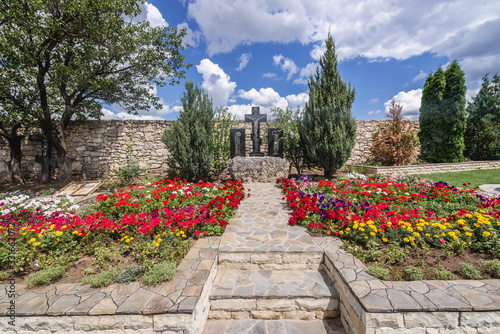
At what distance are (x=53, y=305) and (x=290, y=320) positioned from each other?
2.51 metres

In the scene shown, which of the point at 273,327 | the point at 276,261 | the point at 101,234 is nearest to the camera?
the point at 273,327

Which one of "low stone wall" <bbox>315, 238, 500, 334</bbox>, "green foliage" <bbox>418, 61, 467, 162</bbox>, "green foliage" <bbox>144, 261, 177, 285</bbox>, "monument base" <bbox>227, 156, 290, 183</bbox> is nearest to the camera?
"low stone wall" <bbox>315, 238, 500, 334</bbox>

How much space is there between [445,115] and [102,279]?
46.8 feet

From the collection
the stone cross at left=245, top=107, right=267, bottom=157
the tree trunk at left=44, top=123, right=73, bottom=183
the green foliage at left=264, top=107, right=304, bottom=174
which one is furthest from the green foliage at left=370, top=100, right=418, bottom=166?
the tree trunk at left=44, top=123, right=73, bottom=183

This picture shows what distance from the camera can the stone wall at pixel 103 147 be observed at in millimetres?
8195

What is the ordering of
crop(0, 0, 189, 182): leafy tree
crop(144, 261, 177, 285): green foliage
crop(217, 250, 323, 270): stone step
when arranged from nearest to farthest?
crop(144, 261, 177, 285): green foliage
crop(217, 250, 323, 270): stone step
crop(0, 0, 189, 182): leafy tree

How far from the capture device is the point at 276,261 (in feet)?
9.36

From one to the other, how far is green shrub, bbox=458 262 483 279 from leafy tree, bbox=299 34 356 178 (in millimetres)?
5231

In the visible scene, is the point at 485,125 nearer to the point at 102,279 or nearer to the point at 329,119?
the point at 329,119

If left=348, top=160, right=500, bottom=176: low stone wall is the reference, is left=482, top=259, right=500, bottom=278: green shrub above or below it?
below

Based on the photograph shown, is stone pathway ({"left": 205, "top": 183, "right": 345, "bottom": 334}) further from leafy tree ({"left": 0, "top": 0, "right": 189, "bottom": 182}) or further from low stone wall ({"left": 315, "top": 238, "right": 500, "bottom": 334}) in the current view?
leafy tree ({"left": 0, "top": 0, "right": 189, "bottom": 182})

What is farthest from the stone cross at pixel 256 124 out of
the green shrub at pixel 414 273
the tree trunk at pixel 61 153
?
the tree trunk at pixel 61 153

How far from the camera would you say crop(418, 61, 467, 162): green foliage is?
9.47 metres

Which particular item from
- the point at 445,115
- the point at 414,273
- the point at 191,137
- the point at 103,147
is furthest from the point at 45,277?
the point at 445,115
